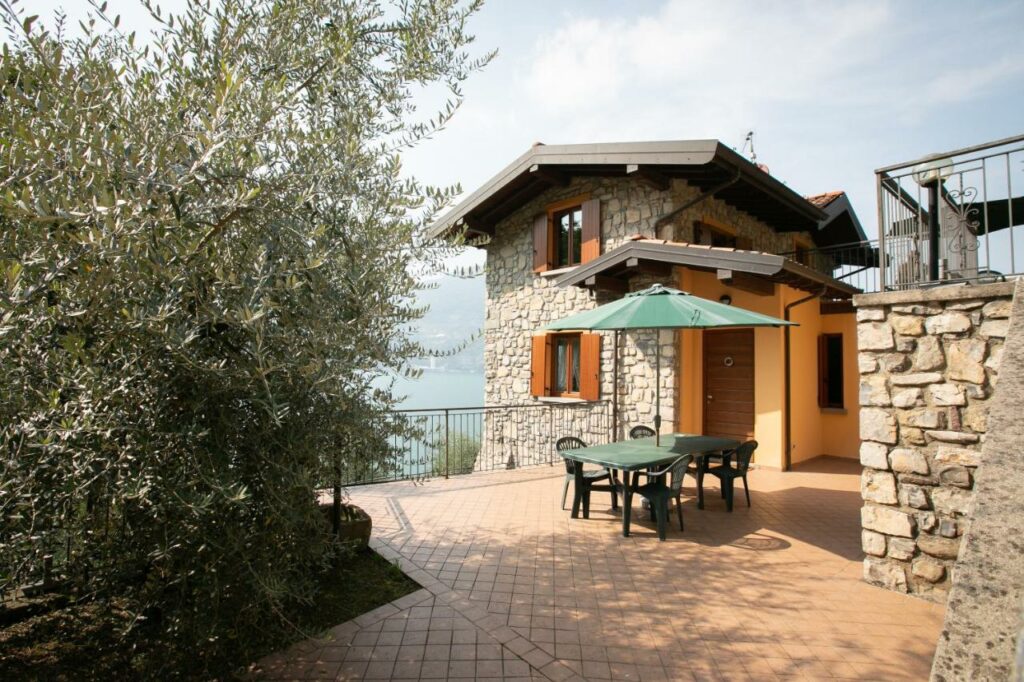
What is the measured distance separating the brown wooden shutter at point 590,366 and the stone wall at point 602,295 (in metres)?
0.11

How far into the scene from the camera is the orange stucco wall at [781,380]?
8.18m

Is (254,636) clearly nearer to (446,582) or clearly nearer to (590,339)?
(446,582)

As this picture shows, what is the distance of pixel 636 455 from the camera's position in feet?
17.3

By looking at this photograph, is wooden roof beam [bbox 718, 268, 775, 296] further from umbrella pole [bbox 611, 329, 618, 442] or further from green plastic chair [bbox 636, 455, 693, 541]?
green plastic chair [bbox 636, 455, 693, 541]

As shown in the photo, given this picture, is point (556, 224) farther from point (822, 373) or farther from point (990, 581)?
point (990, 581)

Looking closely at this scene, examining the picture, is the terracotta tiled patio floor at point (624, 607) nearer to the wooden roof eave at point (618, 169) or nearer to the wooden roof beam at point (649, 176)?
the wooden roof eave at point (618, 169)

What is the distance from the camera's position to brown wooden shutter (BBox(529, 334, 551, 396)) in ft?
33.6

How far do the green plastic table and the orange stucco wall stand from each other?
7.91ft

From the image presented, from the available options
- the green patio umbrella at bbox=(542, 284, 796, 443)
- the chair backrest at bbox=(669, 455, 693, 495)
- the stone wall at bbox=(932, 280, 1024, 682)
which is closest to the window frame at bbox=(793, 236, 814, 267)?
the green patio umbrella at bbox=(542, 284, 796, 443)

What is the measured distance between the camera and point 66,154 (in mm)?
1597

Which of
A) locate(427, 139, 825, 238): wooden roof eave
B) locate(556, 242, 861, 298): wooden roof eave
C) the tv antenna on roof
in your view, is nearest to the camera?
locate(556, 242, 861, 298): wooden roof eave

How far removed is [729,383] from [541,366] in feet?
11.2

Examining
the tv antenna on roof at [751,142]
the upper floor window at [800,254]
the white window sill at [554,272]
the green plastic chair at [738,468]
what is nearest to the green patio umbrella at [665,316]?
the green plastic chair at [738,468]

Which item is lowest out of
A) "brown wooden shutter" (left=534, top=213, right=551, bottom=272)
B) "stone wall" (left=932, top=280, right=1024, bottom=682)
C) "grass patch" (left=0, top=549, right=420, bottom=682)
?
"grass patch" (left=0, top=549, right=420, bottom=682)
